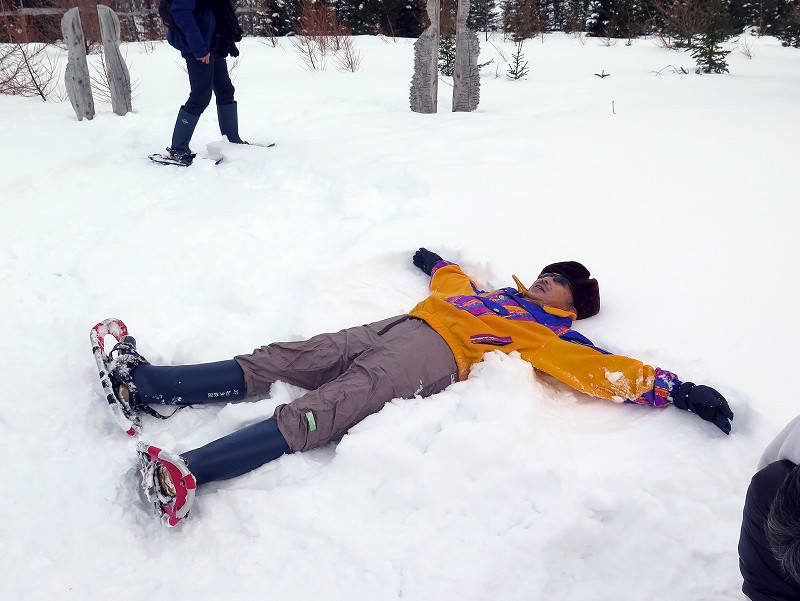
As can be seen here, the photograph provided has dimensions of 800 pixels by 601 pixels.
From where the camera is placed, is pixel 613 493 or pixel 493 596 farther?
pixel 613 493

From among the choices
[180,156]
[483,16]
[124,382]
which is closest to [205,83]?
[180,156]

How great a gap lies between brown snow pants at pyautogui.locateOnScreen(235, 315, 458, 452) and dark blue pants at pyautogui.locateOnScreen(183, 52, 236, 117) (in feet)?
8.60

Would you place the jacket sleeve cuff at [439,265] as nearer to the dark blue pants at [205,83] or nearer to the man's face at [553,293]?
the man's face at [553,293]

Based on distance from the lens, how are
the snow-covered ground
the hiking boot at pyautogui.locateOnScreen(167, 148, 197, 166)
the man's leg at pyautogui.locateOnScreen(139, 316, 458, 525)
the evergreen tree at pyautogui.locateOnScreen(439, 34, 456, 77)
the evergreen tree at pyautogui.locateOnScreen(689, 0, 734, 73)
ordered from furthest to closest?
the evergreen tree at pyautogui.locateOnScreen(439, 34, 456, 77) → the evergreen tree at pyautogui.locateOnScreen(689, 0, 734, 73) → the hiking boot at pyautogui.locateOnScreen(167, 148, 197, 166) → the man's leg at pyautogui.locateOnScreen(139, 316, 458, 525) → the snow-covered ground

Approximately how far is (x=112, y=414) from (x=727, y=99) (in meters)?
5.82

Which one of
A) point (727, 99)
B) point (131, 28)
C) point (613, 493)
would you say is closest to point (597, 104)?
point (727, 99)

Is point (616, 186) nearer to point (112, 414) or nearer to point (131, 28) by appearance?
point (112, 414)

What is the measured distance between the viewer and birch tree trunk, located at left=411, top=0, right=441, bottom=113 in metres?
5.73

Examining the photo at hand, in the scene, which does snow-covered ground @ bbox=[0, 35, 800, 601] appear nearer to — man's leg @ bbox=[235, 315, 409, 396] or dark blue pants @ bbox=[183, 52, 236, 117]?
man's leg @ bbox=[235, 315, 409, 396]

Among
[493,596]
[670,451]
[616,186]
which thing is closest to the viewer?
[493,596]

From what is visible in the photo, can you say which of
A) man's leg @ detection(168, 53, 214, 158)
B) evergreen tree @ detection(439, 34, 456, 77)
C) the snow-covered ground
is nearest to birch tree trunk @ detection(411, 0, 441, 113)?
the snow-covered ground

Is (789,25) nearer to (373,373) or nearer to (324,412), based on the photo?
(373,373)

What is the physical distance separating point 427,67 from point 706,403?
4.73m

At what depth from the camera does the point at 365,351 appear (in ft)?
7.49
